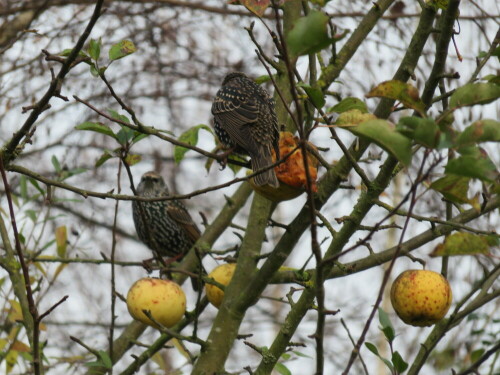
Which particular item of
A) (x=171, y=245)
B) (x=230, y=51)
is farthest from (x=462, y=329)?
(x=230, y=51)

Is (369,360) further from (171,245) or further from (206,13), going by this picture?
(206,13)

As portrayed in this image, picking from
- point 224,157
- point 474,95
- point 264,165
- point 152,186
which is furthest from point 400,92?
point 152,186

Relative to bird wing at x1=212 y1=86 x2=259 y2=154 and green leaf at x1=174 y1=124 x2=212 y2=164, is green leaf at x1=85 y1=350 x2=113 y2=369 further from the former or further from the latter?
bird wing at x1=212 y1=86 x2=259 y2=154

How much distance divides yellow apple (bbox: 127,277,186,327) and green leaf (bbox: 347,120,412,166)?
4.50ft

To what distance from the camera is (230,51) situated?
20.6 feet

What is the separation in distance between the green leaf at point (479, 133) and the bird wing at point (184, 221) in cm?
426

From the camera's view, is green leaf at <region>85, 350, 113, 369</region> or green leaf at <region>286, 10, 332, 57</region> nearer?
green leaf at <region>286, 10, 332, 57</region>

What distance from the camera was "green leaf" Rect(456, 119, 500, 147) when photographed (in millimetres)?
1437

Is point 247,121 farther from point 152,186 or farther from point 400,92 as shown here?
point 152,186

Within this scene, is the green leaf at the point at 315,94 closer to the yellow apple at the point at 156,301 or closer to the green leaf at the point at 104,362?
the yellow apple at the point at 156,301

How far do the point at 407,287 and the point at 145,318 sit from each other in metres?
0.93

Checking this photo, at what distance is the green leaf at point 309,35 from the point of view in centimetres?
143

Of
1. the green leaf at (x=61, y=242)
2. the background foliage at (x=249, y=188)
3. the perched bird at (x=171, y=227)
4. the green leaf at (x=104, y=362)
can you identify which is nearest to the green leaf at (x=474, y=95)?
the background foliage at (x=249, y=188)

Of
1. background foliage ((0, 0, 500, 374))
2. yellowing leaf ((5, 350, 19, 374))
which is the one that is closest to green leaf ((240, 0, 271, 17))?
background foliage ((0, 0, 500, 374))
